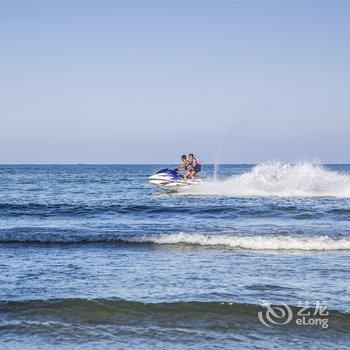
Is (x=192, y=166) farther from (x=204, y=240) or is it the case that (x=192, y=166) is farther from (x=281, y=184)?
(x=204, y=240)

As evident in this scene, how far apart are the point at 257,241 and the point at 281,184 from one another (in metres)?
21.8

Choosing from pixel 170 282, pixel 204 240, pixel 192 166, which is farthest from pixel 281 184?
pixel 170 282

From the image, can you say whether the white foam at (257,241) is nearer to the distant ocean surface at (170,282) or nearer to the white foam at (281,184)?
the distant ocean surface at (170,282)

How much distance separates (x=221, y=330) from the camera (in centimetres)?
748

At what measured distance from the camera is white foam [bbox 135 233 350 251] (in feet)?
45.9

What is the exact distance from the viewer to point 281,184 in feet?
117

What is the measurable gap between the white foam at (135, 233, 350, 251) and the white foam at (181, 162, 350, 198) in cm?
1721

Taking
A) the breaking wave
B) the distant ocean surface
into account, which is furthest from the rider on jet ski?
the breaking wave

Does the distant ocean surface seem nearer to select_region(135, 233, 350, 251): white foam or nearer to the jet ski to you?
select_region(135, 233, 350, 251): white foam

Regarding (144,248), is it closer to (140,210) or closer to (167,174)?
(140,210)

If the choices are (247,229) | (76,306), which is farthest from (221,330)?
(247,229)

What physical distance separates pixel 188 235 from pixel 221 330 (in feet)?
26.1

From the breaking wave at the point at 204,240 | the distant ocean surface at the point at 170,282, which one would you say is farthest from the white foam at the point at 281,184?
the breaking wave at the point at 204,240

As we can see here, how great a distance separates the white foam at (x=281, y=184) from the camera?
3353cm
